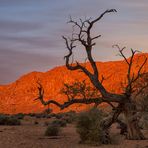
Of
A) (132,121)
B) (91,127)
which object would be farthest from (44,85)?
(91,127)

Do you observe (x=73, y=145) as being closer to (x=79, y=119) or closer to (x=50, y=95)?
(x=79, y=119)

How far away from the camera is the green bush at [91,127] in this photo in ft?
70.6

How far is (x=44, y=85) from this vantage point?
12675 centimetres

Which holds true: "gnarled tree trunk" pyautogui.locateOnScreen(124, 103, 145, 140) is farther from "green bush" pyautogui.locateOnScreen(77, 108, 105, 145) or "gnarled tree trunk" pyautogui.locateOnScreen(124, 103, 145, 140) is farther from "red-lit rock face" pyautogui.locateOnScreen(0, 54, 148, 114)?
"red-lit rock face" pyautogui.locateOnScreen(0, 54, 148, 114)

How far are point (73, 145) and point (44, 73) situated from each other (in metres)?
115

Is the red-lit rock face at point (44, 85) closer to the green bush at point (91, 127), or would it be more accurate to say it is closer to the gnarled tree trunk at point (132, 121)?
the gnarled tree trunk at point (132, 121)

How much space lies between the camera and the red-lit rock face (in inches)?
4542

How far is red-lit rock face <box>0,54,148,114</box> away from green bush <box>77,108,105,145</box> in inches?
3368

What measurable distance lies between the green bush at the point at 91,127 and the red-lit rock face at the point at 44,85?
281ft

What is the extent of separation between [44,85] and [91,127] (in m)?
105

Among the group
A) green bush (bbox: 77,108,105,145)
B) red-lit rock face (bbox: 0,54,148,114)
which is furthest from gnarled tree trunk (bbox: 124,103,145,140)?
red-lit rock face (bbox: 0,54,148,114)

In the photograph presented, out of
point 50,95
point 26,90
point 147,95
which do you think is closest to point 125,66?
point 50,95

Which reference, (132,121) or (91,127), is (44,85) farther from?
(91,127)

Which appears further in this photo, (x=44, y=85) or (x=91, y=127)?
(x=44, y=85)
